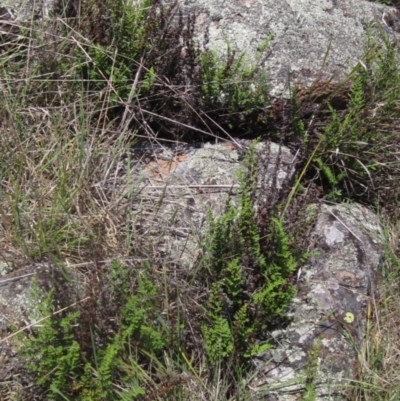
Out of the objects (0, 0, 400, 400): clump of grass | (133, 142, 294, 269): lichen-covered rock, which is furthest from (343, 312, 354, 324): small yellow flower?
(133, 142, 294, 269): lichen-covered rock

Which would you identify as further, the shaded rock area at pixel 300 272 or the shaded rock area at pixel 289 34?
the shaded rock area at pixel 289 34

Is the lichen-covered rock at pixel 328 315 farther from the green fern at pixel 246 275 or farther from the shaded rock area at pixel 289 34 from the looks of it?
the shaded rock area at pixel 289 34

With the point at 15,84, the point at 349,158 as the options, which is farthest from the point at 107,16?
the point at 349,158

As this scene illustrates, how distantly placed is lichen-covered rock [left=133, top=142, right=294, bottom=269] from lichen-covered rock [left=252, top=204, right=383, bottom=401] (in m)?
0.34

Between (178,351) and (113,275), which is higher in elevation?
(113,275)

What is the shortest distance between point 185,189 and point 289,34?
3.28 feet

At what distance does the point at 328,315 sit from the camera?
2633 mm

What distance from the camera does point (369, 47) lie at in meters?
3.41

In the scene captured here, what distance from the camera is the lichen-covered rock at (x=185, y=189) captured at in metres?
2.75

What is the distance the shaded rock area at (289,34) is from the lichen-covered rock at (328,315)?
0.70m

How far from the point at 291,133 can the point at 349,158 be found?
0.90 feet

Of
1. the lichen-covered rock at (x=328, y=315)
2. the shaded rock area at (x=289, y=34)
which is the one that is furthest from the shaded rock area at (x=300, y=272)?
the shaded rock area at (x=289, y=34)

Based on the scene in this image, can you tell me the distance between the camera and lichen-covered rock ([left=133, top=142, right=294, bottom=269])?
2746 mm

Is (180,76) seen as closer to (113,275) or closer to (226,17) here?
(226,17)
